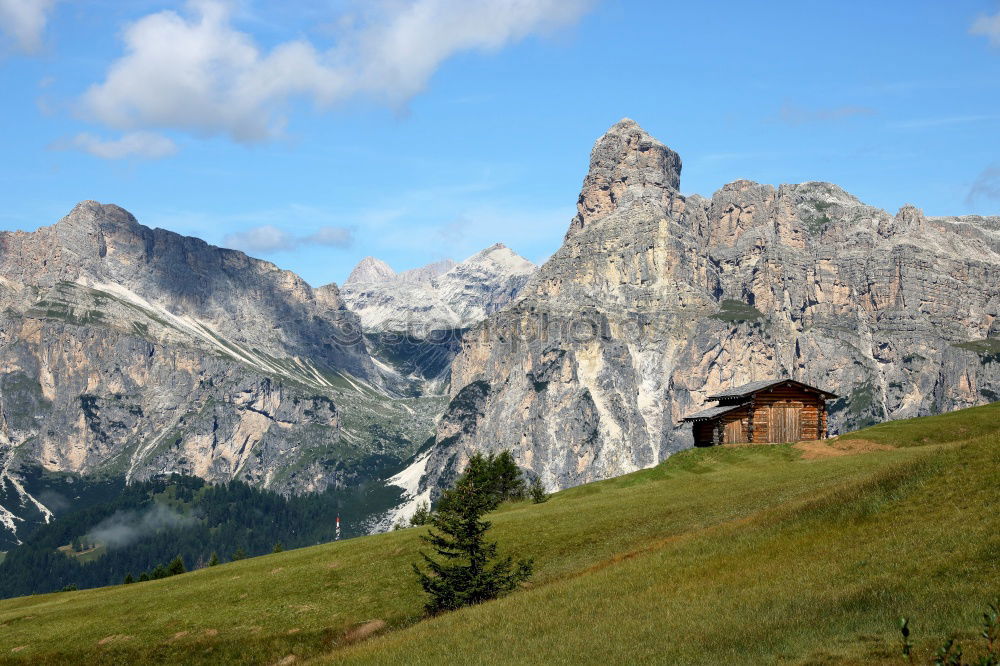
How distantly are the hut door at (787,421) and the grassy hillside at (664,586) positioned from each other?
1895cm

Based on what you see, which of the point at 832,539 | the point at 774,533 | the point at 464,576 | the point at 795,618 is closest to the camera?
the point at 795,618

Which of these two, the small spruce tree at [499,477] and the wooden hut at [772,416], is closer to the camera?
the wooden hut at [772,416]

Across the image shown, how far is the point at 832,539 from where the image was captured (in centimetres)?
3953

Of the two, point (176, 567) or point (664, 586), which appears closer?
point (664, 586)

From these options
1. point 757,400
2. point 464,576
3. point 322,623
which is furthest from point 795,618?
point 757,400

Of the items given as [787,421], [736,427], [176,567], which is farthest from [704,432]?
[176,567]

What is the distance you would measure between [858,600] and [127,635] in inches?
1628

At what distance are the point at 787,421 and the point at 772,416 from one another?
6.18 ft

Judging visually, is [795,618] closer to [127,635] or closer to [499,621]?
[499,621]

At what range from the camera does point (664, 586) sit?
3981 cm

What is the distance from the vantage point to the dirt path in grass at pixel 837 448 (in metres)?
73.5

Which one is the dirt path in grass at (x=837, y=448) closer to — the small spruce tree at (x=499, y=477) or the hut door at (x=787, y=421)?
the hut door at (x=787, y=421)

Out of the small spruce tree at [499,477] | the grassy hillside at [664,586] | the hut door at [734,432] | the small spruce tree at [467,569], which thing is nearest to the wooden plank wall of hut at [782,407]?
the hut door at [734,432]

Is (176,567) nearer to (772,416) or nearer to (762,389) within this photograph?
(762,389)
